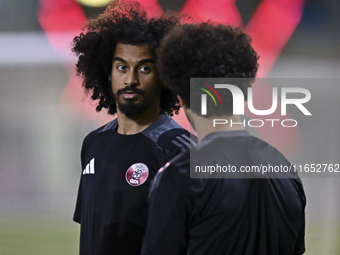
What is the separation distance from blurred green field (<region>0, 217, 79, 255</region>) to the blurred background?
0.04 feet

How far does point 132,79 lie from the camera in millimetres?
1653

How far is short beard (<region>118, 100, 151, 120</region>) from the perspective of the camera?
5.45 feet

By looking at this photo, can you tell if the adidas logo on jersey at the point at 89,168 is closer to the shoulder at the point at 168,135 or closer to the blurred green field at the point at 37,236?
the shoulder at the point at 168,135

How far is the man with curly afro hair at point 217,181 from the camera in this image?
0.98 m

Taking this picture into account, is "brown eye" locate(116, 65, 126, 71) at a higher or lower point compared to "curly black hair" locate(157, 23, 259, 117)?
higher

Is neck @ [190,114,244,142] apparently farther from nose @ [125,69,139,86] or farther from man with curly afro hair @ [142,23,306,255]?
nose @ [125,69,139,86]

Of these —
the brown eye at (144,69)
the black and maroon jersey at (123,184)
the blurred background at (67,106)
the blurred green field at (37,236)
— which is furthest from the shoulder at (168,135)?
the blurred green field at (37,236)

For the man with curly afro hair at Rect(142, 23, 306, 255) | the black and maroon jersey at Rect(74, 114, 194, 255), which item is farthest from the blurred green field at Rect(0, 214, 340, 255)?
the man with curly afro hair at Rect(142, 23, 306, 255)

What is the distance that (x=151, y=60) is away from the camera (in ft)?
5.63

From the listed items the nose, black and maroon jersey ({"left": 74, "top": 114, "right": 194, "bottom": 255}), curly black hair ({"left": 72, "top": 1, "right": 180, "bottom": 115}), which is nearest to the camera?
black and maroon jersey ({"left": 74, "top": 114, "right": 194, "bottom": 255})

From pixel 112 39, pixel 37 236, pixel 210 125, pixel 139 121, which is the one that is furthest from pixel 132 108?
pixel 37 236

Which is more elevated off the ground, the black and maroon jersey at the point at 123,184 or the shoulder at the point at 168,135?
the shoulder at the point at 168,135

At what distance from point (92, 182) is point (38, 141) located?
116 inches

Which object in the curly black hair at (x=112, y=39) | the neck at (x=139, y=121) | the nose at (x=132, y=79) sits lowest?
the neck at (x=139, y=121)
